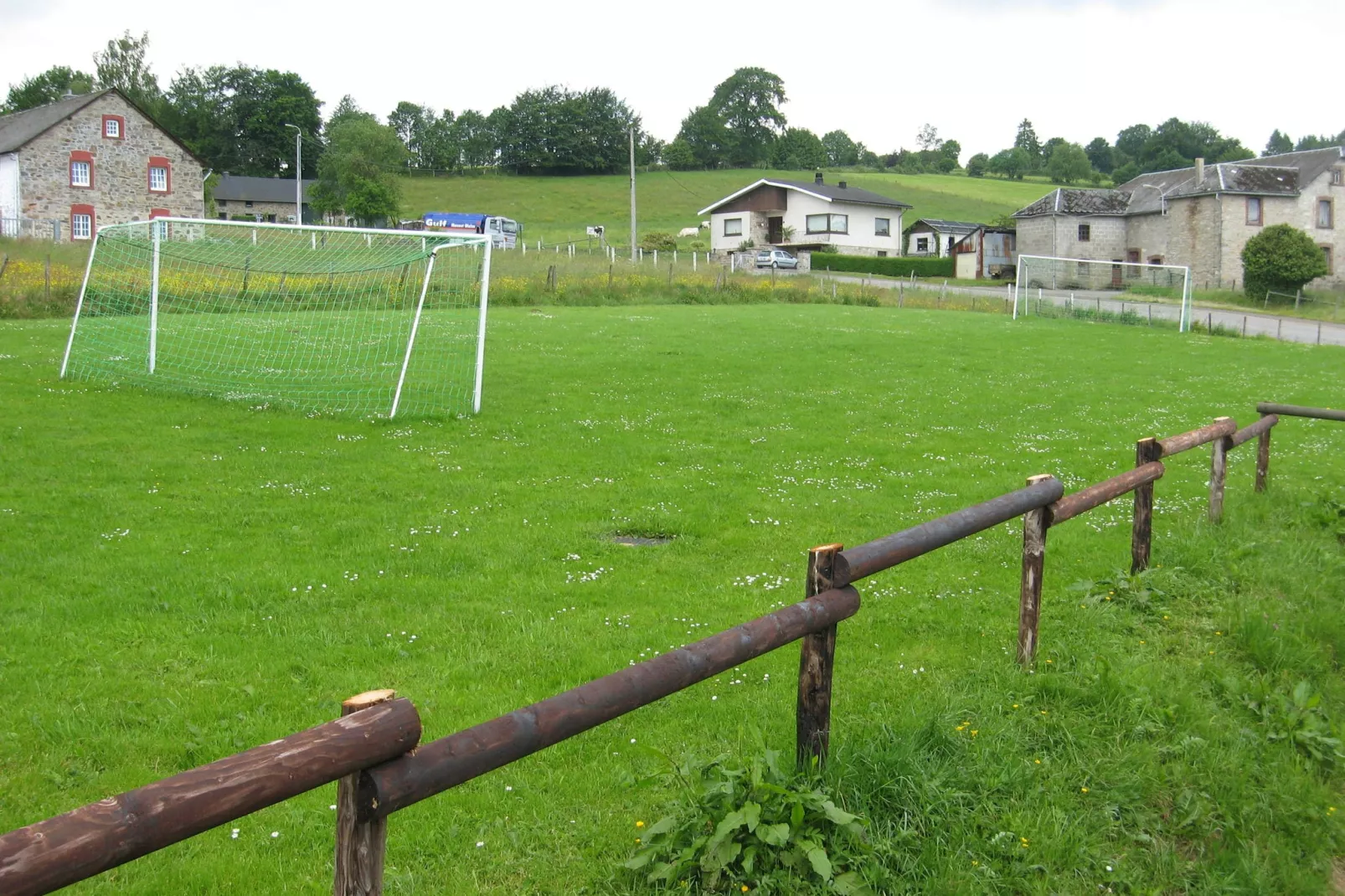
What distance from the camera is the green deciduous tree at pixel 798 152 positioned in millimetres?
133125

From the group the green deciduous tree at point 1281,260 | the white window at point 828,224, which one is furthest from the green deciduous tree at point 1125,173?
the green deciduous tree at point 1281,260

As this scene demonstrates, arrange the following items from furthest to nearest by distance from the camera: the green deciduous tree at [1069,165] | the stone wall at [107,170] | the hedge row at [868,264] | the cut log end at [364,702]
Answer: the green deciduous tree at [1069,165] < the hedge row at [868,264] < the stone wall at [107,170] < the cut log end at [364,702]

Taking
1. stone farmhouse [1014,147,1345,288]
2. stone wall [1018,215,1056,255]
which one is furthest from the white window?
stone farmhouse [1014,147,1345,288]

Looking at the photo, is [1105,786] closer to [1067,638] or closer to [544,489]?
[1067,638]

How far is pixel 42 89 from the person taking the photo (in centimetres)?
9312

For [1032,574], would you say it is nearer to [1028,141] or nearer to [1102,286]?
[1102,286]

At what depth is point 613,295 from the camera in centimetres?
A: 3609

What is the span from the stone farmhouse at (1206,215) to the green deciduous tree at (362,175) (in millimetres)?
40859

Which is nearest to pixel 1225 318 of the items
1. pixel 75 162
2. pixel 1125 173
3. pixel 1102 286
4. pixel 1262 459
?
pixel 1102 286

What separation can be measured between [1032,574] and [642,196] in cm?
9964

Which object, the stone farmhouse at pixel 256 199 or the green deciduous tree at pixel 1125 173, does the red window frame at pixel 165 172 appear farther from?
the green deciduous tree at pixel 1125 173

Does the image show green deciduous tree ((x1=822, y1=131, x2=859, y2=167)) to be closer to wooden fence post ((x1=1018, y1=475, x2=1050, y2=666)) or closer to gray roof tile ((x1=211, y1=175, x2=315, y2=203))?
gray roof tile ((x1=211, y1=175, x2=315, y2=203))

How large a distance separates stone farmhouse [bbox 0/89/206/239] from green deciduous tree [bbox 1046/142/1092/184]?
10269 centimetres

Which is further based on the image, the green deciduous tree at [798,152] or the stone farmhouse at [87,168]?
the green deciduous tree at [798,152]
